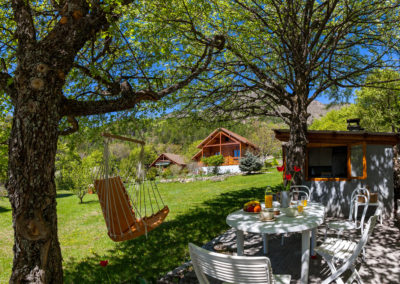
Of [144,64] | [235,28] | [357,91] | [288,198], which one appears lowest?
[288,198]

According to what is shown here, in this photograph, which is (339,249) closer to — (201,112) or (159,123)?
(159,123)

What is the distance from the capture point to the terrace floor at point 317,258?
3725mm

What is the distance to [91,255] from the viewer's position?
5.30m

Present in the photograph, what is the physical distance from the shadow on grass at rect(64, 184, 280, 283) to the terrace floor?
17.2 inches

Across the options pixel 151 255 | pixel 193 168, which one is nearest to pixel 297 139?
pixel 151 255

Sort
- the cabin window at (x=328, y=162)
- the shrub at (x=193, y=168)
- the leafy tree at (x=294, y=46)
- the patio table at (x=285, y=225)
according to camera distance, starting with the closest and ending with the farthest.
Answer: the patio table at (x=285, y=225) < the leafy tree at (x=294, y=46) < the cabin window at (x=328, y=162) < the shrub at (x=193, y=168)

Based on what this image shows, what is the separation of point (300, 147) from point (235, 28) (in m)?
3.71

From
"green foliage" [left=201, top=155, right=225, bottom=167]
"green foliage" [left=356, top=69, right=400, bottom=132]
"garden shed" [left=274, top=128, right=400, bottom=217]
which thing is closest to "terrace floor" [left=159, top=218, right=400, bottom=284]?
"garden shed" [left=274, top=128, right=400, bottom=217]

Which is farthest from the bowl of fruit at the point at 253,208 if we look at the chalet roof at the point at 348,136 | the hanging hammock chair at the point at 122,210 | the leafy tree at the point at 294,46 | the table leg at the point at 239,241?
the chalet roof at the point at 348,136

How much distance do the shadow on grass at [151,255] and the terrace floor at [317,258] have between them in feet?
1.43

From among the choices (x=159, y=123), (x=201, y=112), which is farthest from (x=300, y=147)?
(x=159, y=123)

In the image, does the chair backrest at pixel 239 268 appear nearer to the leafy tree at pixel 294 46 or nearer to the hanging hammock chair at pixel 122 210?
the hanging hammock chair at pixel 122 210

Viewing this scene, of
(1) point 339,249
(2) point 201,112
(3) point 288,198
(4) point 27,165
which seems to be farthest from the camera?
(2) point 201,112

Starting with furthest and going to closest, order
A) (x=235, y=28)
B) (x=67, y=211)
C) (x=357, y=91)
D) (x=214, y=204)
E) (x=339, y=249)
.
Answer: (x=357, y=91) → (x=67, y=211) → (x=214, y=204) → (x=235, y=28) → (x=339, y=249)
